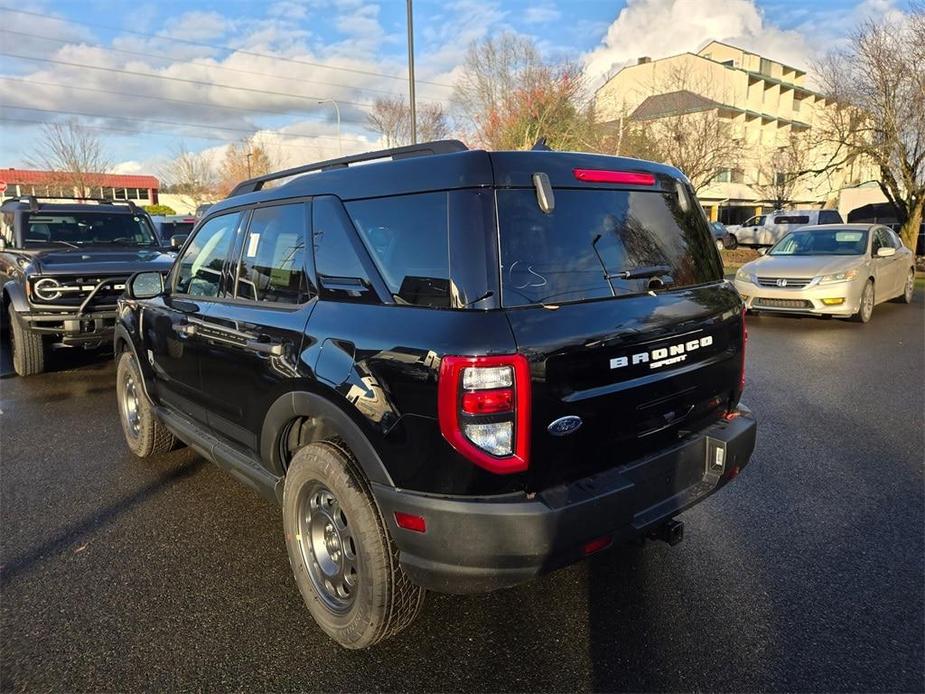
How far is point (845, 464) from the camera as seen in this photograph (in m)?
4.36

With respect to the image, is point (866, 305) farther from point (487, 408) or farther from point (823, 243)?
point (487, 408)

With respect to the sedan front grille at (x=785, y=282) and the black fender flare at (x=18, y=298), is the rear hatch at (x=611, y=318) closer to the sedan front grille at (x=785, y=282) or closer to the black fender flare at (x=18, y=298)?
the black fender flare at (x=18, y=298)

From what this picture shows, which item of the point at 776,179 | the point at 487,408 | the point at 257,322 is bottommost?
the point at 487,408

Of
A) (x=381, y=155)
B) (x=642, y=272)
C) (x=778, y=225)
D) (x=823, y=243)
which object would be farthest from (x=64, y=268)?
(x=778, y=225)

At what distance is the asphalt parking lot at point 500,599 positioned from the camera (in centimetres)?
240

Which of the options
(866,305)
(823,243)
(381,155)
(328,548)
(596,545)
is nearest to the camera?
(596,545)

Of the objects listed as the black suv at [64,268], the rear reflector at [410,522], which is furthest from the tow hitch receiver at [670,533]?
the black suv at [64,268]

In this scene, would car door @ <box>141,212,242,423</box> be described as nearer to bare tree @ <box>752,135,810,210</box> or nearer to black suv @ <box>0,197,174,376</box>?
black suv @ <box>0,197,174,376</box>

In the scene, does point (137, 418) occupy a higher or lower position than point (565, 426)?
lower

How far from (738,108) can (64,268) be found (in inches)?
2127

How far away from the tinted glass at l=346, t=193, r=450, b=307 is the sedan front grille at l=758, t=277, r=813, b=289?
9.00 m

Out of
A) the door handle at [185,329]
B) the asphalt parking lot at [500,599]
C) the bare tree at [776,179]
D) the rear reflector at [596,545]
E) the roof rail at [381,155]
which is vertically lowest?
the asphalt parking lot at [500,599]

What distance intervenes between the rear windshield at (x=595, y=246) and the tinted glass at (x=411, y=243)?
9.0 inches

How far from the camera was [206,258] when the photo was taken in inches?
148
